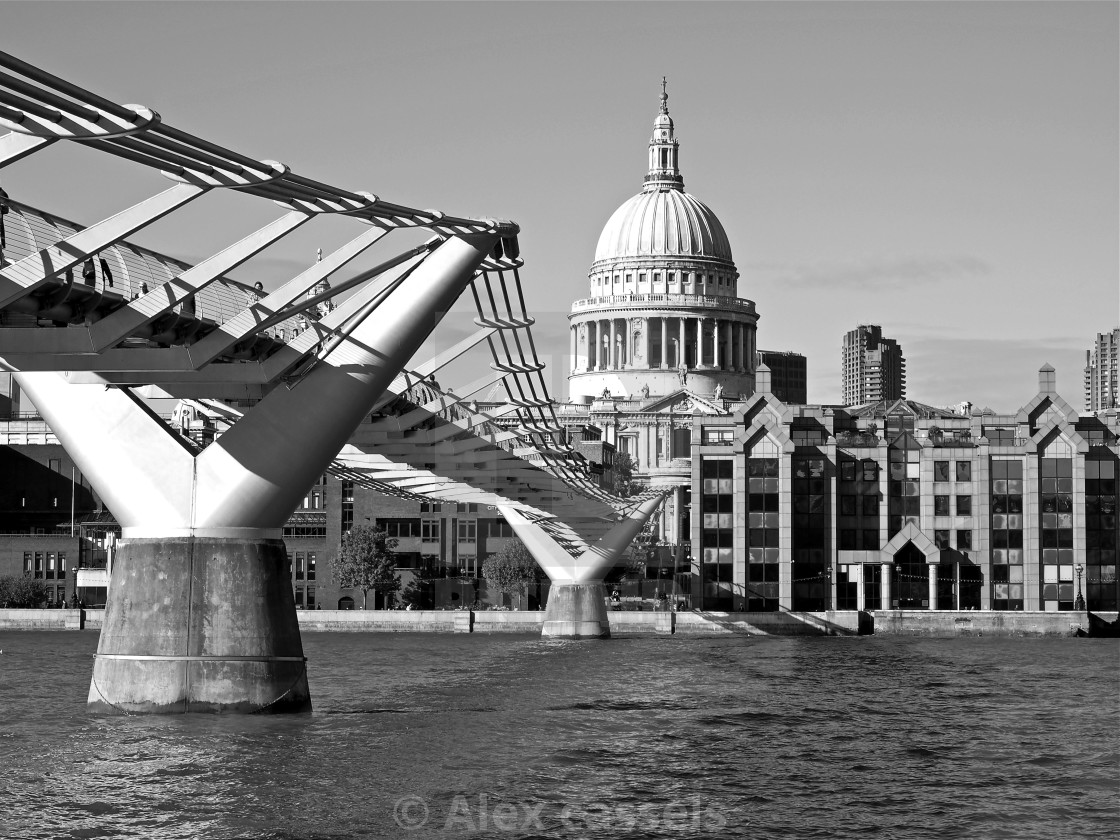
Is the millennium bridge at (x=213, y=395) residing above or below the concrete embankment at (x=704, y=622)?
above

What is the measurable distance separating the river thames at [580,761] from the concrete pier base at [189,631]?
540mm

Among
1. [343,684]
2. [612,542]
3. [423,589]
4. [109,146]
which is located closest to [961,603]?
[612,542]

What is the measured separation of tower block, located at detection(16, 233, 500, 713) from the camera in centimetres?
3547

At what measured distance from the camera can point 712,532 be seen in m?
105

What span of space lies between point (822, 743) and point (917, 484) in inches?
2716

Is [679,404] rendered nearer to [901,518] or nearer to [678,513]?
[678,513]

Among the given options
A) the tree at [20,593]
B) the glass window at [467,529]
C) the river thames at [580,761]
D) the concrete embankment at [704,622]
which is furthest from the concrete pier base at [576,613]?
the tree at [20,593]

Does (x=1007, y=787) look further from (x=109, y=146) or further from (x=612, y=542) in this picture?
(x=612, y=542)

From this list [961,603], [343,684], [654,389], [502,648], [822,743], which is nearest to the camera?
[822,743]

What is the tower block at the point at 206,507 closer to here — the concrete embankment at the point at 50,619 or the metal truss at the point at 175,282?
the metal truss at the point at 175,282

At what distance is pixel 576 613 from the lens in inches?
3590

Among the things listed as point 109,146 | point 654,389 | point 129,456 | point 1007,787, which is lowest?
point 1007,787

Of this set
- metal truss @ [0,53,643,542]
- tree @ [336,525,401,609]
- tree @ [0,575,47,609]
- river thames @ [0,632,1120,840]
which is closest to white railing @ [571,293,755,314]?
tree @ [336,525,401,609]

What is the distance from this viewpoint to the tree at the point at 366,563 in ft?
357
